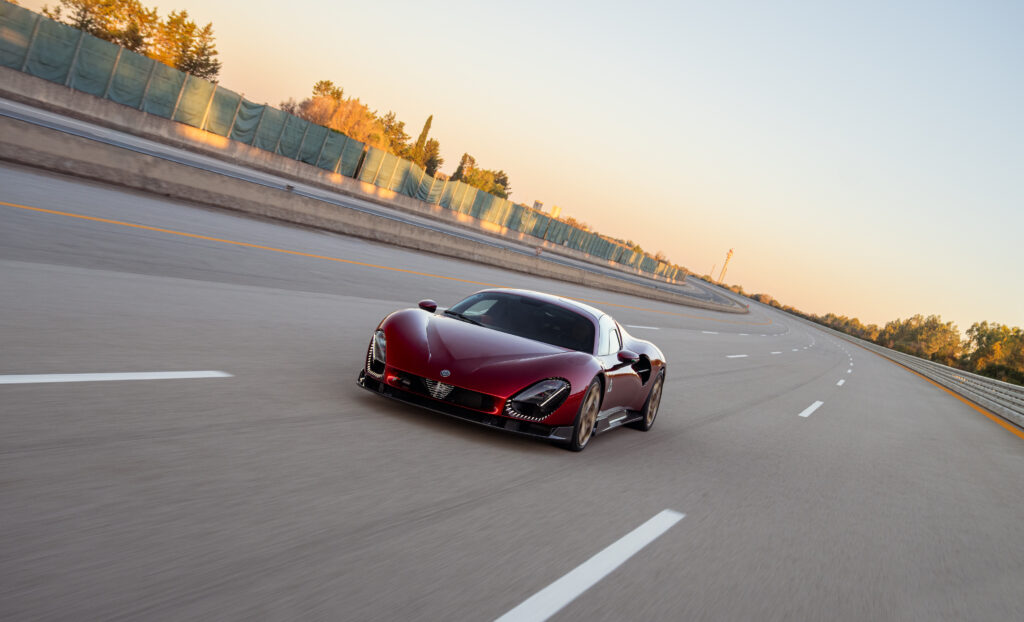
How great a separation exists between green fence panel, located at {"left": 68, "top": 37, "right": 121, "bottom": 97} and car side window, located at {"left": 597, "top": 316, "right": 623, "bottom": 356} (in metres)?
30.7

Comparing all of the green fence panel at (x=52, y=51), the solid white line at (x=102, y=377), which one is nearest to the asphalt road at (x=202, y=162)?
the green fence panel at (x=52, y=51)

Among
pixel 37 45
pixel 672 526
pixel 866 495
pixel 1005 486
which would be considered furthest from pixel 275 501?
pixel 37 45

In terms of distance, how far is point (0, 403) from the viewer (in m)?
4.58

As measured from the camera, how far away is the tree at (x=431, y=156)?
474 feet

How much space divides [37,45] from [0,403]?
106ft

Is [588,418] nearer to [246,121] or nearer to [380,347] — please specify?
[380,347]

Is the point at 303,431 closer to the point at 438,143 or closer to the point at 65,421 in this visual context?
the point at 65,421

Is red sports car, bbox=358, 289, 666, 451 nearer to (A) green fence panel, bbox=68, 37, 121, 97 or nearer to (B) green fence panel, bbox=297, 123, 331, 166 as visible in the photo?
(A) green fence panel, bbox=68, 37, 121, 97

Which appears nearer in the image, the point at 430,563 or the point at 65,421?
the point at 430,563

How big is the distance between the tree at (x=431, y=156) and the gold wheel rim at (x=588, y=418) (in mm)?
138553

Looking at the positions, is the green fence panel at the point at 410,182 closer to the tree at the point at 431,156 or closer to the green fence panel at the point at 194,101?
the green fence panel at the point at 194,101

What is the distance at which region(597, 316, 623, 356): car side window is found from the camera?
7.42 metres

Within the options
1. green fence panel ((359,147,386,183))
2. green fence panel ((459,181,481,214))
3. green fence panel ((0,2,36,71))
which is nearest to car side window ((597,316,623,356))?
green fence panel ((0,2,36,71))

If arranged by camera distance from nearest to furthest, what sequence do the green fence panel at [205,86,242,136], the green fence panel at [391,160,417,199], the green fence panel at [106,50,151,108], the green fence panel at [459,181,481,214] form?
the green fence panel at [106,50,151,108] → the green fence panel at [205,86,242,136] → the green fence panel at [391,160,417,199] → the green fence panel at [459,181,481,214]
